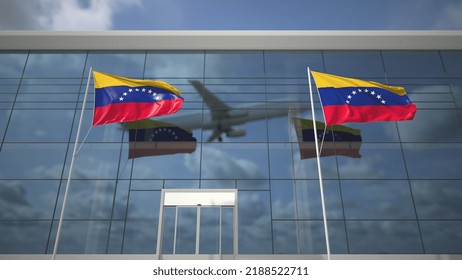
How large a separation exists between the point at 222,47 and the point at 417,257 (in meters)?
13.5

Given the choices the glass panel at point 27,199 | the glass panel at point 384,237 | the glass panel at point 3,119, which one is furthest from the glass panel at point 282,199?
the glass panel at point 3,119

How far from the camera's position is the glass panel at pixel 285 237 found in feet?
39.0

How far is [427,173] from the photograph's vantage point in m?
13.3

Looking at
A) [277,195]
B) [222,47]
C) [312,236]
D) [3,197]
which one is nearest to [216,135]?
[277,195]

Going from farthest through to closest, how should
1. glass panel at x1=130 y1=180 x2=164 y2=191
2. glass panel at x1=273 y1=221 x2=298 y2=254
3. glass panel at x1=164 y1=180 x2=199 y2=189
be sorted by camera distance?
glass panel at x1=164 y1=180 x2=199 y2=189 → glass panel at x1=130 y1=180 x2=164 y2=191 → glass panel at x1=273 y1=221 x2=298 y2=254

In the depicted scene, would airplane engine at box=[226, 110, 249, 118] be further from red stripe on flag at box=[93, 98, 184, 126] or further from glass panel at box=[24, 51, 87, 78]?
glass panel at box=[24, 51, 87, 78]

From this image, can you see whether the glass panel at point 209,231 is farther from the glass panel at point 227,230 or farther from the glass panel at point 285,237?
the glass panel at point 285,237

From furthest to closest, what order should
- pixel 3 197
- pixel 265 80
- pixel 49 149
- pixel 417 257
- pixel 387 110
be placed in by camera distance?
pixel 265 80 → pixel 49 149 → pixel 3 197 → pixel 417 257 → pixel 387 110

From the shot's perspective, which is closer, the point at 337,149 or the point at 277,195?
the point at 277,195

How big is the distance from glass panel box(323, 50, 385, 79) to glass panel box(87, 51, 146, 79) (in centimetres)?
1032

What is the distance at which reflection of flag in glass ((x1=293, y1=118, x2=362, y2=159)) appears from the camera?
541 inches

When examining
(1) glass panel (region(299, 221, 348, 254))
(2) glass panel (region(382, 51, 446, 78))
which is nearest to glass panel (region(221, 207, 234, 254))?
(1) glass panel (region(299, 221, 348, 254))

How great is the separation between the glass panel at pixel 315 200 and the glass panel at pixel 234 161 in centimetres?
180

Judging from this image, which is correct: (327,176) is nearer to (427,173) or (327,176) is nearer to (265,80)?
(427,173)
